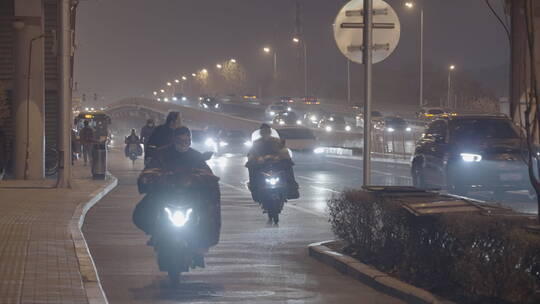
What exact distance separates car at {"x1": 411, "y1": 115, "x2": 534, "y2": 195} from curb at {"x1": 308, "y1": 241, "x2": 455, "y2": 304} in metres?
8.81

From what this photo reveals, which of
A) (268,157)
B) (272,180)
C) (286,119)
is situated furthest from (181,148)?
(286,119)

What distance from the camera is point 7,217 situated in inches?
687

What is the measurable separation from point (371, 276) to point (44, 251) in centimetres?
440

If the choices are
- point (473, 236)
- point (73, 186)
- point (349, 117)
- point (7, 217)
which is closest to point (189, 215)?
point (473, 236)

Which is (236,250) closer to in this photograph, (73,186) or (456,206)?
(456,206)

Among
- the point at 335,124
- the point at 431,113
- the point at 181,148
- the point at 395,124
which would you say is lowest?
the point at 181,148

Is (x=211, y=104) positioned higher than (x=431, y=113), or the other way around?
(x=211, y=104)

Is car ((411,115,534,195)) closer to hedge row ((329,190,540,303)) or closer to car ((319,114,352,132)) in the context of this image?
hedge row ((329,190,540,303))

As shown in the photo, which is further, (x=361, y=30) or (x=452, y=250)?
(x=361, y=30)

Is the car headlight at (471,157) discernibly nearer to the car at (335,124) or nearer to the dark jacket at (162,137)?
the dark jacket at (162,137)

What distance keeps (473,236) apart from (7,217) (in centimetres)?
1071

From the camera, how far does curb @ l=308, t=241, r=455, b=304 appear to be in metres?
9.39

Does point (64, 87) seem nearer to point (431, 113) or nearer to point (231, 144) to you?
point (231, 144)

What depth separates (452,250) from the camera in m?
9.24
